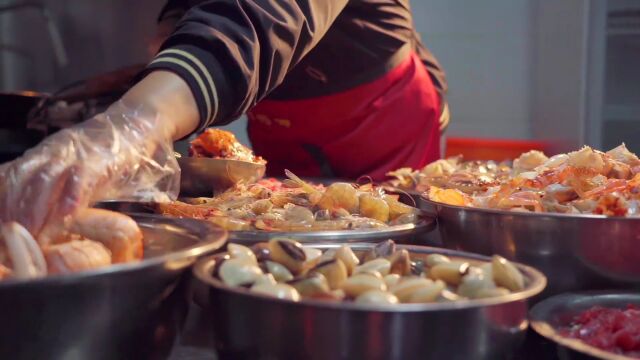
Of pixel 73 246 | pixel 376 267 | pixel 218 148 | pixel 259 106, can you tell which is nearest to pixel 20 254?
pixel 73 246

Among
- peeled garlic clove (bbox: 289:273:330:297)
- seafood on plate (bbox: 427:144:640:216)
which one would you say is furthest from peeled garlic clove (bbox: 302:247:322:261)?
seafood on plate (bbox: 427:144:640:216)

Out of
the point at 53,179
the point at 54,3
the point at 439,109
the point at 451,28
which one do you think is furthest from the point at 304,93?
the point at 54,3

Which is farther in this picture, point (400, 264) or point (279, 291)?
point (400, 264)

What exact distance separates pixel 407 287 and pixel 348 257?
98 mm

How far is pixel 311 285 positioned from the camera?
73 centimetres

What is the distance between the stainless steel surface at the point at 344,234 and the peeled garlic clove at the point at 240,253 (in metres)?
0.14

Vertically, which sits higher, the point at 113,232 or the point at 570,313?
the point at 113,232

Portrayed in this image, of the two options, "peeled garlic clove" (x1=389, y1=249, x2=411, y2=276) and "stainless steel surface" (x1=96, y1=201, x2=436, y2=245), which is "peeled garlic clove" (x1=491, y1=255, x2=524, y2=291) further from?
"stainless steel surface" (x1=96, y1=201, x2=436, y2=245)

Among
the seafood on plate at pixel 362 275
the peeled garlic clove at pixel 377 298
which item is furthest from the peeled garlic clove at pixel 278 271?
the peeled garlic clove at pixel 377 298

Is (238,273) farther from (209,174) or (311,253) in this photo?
(209,174)

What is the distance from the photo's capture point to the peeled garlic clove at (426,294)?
2.39ft

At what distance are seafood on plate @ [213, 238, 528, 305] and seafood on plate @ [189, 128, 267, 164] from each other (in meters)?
0.68

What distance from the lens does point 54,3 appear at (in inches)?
167

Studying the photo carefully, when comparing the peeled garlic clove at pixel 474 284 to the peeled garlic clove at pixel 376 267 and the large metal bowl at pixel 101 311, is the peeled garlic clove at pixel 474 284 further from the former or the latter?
the large metal bowl at pixel 101 311
